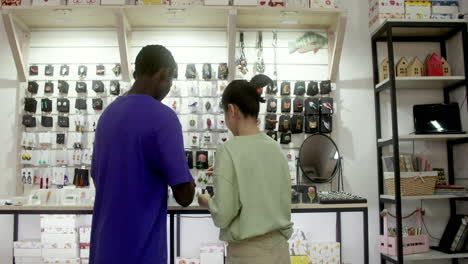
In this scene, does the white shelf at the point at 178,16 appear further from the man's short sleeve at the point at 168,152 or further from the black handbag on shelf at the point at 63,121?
the man's short sleeve at the point at 168,152

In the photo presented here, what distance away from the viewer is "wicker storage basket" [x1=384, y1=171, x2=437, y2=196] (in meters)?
3.40

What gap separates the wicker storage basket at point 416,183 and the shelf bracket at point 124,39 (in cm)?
250

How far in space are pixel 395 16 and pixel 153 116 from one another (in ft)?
9.90

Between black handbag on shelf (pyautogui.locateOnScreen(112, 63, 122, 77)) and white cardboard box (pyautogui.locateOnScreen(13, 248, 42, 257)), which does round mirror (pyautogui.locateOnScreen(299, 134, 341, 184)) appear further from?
white cardboard box (pyautogui.locateOnScreen(13, 248, 42, 257))

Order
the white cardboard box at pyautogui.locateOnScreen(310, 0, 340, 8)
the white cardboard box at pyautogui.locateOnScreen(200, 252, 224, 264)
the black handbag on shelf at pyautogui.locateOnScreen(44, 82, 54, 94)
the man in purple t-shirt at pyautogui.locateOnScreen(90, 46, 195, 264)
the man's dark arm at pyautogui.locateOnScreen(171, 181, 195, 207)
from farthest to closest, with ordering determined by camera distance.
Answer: the black handbag on shelf at pyautogui.locateOnScreen(44, 82, 54, 94)
the white cardboard box at pyautogui.locateOnScreen(310, 0, 340, 8)
the white cardboard box at pyautogui.locateOnScreen(200, 252, 224, 264)
the man's dark arm at pyautogui.locateOnScreen(171, 181, 195, 207)
the man in purple t-shirt at pyautogui.locateOnScreen(90, 46, 195, 264)

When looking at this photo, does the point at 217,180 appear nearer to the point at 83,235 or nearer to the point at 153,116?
the point at 153,116

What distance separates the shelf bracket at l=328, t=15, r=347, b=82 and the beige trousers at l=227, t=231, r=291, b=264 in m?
2.45

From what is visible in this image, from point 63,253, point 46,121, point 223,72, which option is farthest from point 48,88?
point 223,72

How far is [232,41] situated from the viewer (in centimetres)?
347

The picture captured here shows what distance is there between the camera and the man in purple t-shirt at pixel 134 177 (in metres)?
1.34

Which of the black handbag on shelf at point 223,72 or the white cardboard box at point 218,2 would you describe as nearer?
the white cardboard box at point 218,2

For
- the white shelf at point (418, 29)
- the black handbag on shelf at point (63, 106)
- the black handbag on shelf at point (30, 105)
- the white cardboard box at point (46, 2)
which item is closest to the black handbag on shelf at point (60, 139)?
the black handbag on shelf at point (63, 106)

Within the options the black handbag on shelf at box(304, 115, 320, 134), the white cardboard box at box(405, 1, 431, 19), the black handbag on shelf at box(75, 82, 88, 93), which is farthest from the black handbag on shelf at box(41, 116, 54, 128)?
the white cardboard box at box(405, 1, 431, 19)

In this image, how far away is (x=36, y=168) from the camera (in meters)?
3.67
